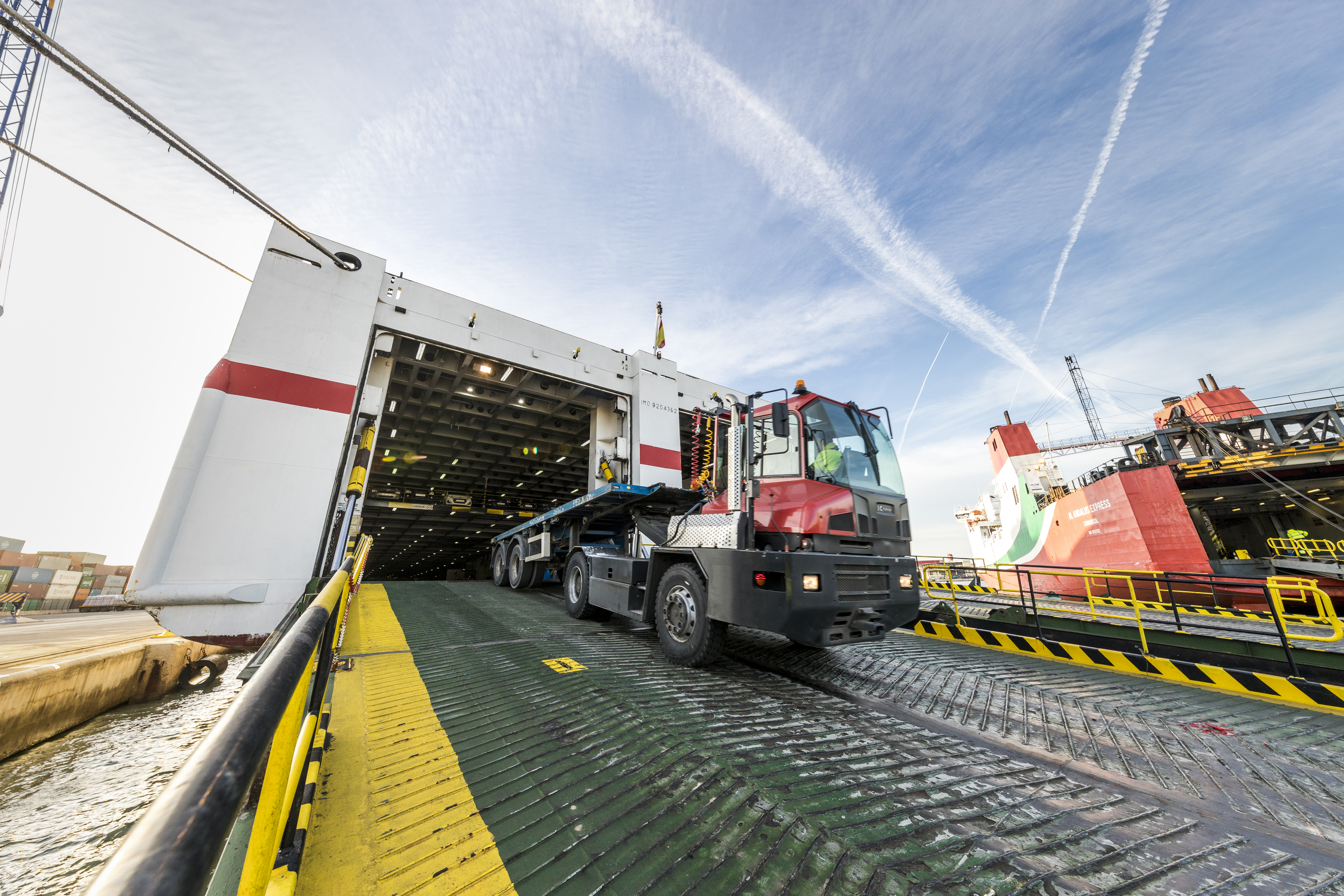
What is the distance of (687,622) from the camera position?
180 inches

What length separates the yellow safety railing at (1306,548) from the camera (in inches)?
608

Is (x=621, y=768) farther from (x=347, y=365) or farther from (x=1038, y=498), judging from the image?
(x=1038, y=498)

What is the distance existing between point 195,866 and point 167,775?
855 centimetres

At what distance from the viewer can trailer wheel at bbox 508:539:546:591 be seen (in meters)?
9.90

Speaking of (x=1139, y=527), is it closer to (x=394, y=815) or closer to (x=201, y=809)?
(x=394, y=815)

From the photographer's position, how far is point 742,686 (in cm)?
388

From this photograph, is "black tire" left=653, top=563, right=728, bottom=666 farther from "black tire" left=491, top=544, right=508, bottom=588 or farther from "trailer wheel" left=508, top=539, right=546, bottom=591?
"black tire" left=491, top=544, right=508, bottom=588

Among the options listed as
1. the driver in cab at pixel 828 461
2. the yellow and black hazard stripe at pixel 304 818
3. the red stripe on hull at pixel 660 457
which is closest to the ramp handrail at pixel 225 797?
the yellow and black hazard stripe at pixel 304 818

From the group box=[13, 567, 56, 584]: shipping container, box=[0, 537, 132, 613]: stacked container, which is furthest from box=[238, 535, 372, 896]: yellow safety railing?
box=[13, 567, 56, 584]: shipping container

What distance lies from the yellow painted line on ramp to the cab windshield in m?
3.56

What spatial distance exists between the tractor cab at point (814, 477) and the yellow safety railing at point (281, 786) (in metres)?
3.38

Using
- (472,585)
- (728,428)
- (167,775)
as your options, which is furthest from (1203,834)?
(472,585)

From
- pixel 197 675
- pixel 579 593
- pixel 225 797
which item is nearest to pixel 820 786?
pixel 225 797

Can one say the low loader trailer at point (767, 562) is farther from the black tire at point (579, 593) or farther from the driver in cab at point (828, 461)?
the black tire at point (579, 593)
